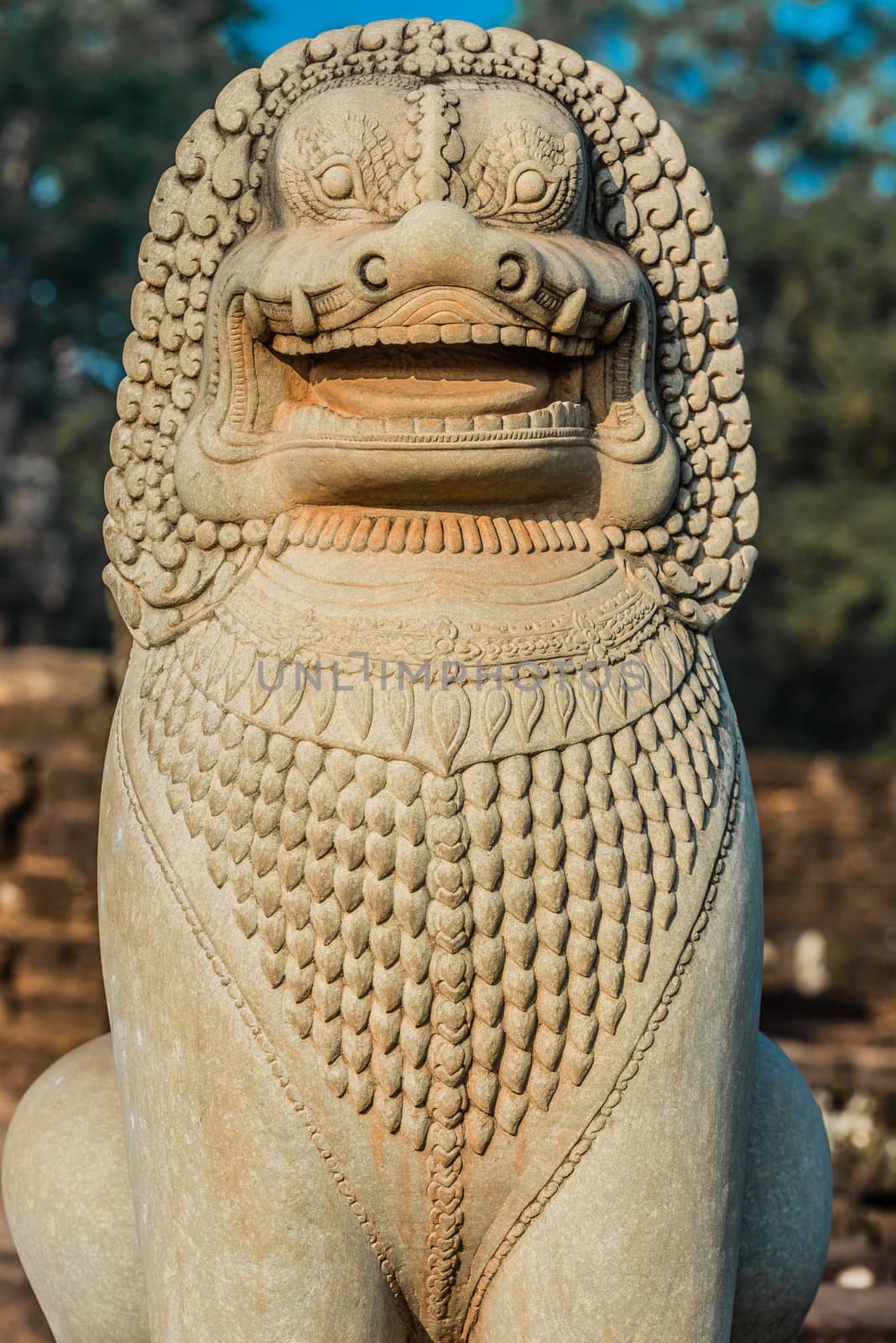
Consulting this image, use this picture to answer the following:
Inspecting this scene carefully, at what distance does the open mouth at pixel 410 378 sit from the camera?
6.26 feet

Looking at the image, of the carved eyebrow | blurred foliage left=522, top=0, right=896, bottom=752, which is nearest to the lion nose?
the carved eyebrow

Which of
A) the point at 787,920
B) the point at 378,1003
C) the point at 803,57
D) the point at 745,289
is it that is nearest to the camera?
the point at 378,1003

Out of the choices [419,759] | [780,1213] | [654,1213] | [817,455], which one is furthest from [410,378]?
[817,455]

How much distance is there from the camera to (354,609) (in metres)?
1.94

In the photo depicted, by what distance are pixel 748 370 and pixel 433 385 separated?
13481 mm

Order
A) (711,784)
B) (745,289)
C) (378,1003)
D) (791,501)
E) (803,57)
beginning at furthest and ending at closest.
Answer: (803,57), (745,289), (791,501), (711,784), (378,1003)

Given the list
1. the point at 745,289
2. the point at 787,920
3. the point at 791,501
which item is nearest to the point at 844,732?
the point at 791,501

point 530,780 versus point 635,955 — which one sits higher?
point 530,780

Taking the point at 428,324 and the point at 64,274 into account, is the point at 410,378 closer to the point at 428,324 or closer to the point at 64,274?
the point at 428,324

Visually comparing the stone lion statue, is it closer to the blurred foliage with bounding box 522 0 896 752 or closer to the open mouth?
the open mouth

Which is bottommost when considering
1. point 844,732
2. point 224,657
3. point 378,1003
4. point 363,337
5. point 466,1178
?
point 844,732

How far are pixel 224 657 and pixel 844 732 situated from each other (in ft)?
45.0

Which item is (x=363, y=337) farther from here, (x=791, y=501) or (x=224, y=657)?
(x=791, y=501)

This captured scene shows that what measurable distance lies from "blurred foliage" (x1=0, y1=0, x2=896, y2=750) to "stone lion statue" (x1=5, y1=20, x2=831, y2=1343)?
38.4ft
